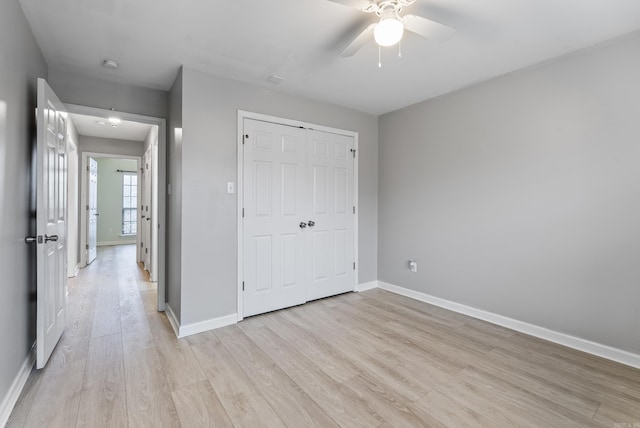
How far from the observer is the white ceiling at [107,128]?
446cm

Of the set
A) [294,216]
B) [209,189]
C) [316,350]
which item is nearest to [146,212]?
[209,189]

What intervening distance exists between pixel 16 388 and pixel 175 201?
1.64 metres

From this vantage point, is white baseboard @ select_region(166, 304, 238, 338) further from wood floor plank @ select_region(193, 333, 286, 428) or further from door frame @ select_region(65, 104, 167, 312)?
door frame @ select_region(65, 104, 167, 312)

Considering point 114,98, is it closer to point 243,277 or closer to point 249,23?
point 249,23

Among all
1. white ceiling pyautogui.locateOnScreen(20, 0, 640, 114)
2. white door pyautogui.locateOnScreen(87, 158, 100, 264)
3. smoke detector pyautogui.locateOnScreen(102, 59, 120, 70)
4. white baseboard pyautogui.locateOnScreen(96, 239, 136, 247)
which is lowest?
white baseboard pyautogui.locateOnScreen(96, 239, 136, 247)

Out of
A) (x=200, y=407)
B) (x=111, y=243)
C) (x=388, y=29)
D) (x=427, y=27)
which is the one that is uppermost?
(x=427, y=27)

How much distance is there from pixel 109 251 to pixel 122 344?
598 cm

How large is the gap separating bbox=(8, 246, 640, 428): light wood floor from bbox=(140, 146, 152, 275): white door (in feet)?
6.79

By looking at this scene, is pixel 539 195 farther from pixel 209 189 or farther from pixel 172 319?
pixel 172 319

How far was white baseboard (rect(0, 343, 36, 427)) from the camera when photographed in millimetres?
1546

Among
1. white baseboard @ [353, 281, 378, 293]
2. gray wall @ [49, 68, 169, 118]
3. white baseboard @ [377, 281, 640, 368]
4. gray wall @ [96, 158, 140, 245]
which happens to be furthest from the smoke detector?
gray wall @ [96, 158, 140, 245]

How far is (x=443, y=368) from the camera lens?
2.10 metres

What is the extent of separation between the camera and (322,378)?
1.97m

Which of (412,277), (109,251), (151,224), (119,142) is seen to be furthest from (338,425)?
(109,251)
